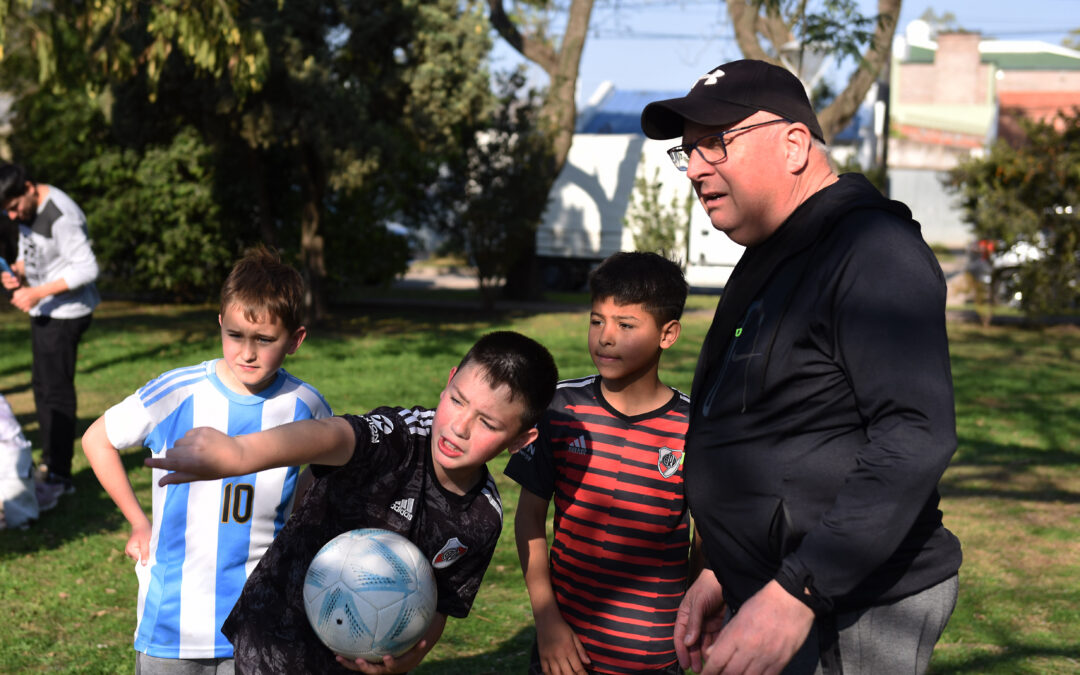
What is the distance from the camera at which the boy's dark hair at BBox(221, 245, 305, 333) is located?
3.32m

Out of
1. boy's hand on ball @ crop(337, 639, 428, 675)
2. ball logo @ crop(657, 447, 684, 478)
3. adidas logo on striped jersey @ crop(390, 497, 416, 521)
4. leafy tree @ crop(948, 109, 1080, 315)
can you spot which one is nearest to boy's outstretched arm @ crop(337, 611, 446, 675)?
boy's hand on ball @ crop(337, 639, 428, 675)

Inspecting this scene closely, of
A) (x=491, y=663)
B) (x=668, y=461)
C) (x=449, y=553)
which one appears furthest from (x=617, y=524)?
(x=491, y=663)

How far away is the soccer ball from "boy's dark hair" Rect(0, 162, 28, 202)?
19.2ft

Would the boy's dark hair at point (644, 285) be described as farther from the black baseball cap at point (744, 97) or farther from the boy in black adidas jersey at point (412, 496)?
the black baseball cap at point (744, 97)

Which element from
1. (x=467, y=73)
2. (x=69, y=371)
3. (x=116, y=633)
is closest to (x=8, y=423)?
(x=69, y=371)

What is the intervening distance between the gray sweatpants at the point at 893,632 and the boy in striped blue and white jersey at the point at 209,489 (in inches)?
73.1

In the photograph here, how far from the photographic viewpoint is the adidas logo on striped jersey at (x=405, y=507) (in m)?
2.74

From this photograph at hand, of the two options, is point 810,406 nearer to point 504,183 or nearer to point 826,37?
point 826,37

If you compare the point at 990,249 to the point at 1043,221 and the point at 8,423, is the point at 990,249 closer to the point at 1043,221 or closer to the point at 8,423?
the point at 1043,221

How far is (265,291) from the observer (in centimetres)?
335

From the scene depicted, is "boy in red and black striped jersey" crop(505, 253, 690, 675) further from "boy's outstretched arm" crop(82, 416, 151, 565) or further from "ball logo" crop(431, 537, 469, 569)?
"boy's outstretched arm" crop(82, 416, 151, 565)

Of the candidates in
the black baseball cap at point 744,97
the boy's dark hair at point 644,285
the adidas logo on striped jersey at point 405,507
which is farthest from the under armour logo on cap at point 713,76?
the adidas logo on striped jersey at point 405,507

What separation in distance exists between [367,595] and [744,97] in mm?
1506

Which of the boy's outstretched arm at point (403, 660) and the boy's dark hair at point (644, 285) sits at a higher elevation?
the boy's dark hair at point (644, 285)
